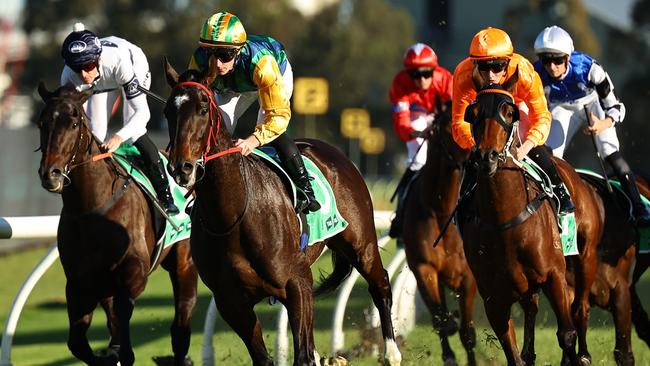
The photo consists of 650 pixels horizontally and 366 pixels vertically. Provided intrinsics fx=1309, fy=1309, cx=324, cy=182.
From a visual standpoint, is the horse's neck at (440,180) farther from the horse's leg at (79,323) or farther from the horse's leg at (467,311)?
the horse's leg at (79,323)

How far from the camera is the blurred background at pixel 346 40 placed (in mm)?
34094

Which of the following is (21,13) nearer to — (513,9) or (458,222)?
(513,9)

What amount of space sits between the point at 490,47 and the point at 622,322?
2054mm

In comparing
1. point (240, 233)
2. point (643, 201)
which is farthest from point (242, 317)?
point (643, 201)

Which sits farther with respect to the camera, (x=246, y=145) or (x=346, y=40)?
(x=346, y=40)

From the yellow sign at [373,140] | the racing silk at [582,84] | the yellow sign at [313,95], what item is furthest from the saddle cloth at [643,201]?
the yellow sign at [373,140]

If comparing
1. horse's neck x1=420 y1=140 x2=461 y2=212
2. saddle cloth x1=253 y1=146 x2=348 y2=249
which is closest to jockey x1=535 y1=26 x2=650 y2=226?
horse's neck x1=420 y1=140 x2=461 y2=212

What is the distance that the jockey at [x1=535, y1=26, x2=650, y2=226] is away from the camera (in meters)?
7.65

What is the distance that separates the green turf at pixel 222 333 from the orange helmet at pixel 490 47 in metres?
1.48

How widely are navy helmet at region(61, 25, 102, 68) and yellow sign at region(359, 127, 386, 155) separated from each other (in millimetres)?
35259

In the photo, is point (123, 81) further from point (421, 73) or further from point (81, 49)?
point (421, 73)

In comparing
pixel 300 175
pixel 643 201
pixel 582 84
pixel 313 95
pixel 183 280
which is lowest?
pixel 313 95

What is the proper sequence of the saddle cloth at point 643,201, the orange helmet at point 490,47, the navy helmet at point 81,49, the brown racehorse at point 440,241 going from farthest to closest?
the brown racehorse at point 440,241, the saddle cloth at point 643,201, the navy helmet at point 81,49, the orange helmet at point 490,47

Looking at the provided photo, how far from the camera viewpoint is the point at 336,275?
25.6 ft
